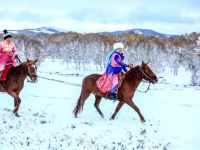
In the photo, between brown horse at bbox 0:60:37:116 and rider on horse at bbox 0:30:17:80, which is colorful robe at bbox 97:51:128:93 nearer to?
brown horse at bbox 0:60:37:116

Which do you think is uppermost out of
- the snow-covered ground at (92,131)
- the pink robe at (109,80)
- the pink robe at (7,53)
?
the pink robe at (7,53)

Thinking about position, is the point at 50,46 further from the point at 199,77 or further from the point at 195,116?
the point at 195,116

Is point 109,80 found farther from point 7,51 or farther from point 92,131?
point 7,51

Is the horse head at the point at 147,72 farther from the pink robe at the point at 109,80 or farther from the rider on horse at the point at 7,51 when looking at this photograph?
the rider on horse at the point at 7,51

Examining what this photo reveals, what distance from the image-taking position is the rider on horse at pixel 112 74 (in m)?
14.5

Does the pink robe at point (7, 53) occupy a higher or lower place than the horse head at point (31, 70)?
higher

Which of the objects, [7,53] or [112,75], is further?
[7,53]

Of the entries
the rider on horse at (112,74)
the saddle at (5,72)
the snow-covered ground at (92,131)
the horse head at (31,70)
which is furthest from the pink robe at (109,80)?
the saddle at (5,72)

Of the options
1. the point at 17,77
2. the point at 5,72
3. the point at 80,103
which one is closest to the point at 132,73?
the point at 80,103

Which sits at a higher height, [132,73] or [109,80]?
[132,73]

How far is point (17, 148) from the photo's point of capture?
9.59m

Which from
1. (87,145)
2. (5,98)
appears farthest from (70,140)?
(5,98)

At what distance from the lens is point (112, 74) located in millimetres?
14648

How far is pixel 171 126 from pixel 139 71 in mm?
2239
